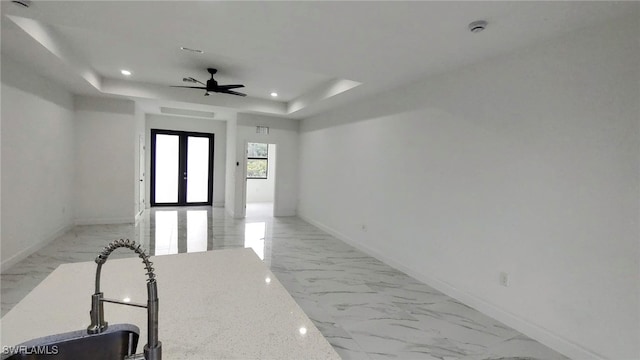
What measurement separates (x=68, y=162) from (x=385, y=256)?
596cm

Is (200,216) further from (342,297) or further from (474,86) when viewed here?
(474,86)

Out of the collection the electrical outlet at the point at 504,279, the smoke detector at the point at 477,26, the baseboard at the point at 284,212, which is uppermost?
the smoke detector at the point at 477,26

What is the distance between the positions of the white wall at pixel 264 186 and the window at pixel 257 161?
0.11m

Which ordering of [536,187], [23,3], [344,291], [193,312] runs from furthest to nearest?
1. [344,291]
2. [536,187]
3. [23,3]
4. [193,312]

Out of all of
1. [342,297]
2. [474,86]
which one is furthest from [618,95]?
[342,297]

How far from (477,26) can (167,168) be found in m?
8.46

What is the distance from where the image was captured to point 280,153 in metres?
7.66

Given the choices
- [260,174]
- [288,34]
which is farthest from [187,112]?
[288,34]

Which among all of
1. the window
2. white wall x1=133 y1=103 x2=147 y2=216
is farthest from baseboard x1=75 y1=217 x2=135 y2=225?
the window

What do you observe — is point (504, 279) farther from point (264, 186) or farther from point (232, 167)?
point (264, 186)

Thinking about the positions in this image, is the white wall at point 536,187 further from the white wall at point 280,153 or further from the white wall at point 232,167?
the white wall at point 232,167

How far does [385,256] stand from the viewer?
4539 millimetres

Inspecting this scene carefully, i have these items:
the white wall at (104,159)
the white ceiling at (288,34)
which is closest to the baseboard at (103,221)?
the white wall at (104,159)

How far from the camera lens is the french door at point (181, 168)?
8.52 metres
